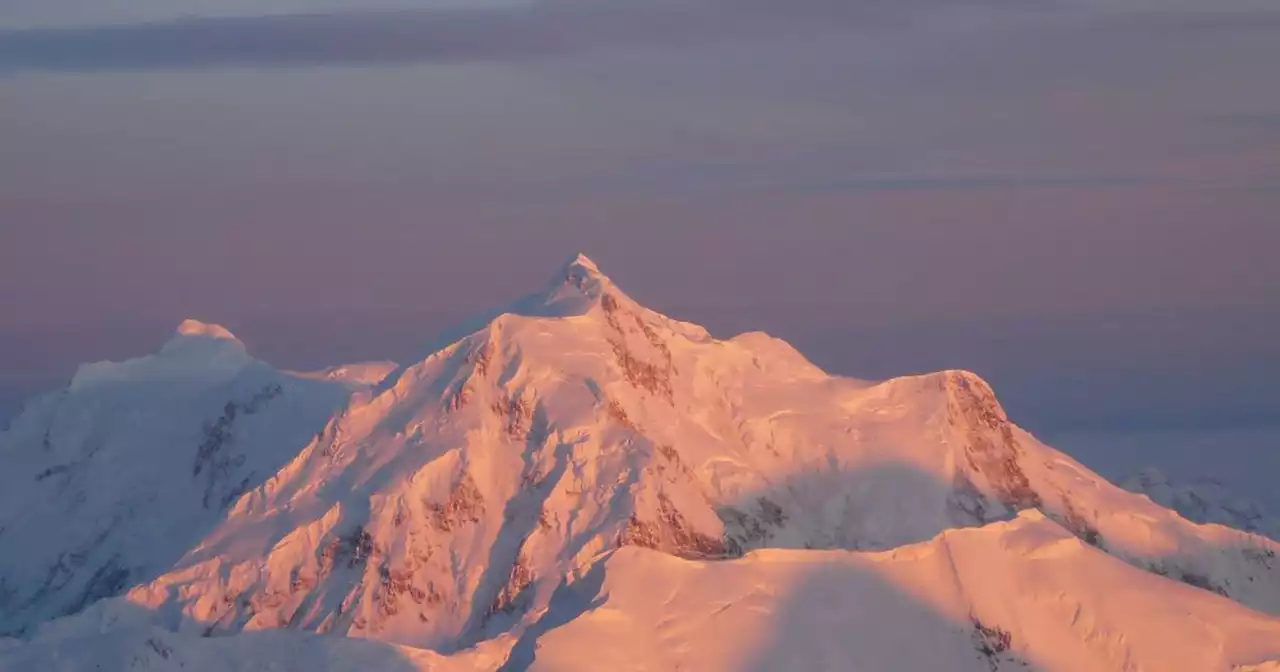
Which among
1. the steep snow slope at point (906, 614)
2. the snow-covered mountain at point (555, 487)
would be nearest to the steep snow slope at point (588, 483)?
the snow-covered mountain at point (555, 487)

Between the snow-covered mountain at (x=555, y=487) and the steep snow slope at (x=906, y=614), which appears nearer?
the steep snow slope at (x=906, y=614)

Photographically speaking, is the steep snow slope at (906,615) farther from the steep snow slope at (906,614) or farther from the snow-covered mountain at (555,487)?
the snow-covered mountain at (555,487)

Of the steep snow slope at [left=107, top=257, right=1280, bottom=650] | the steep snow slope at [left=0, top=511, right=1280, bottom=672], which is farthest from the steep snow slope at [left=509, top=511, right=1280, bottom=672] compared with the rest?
the steep snow slope at [left=107, top=257, right=1280, bottom=650]

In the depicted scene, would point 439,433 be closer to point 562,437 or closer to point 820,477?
point 562,437

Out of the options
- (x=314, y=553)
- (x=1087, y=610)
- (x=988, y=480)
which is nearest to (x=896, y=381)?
(x=988, y=480)

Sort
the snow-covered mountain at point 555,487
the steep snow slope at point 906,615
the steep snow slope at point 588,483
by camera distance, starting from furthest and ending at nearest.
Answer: the steep snow slope at point 588,483 → the snow-covered mountain at point 555,487 → the steep snow slope at point 906,615

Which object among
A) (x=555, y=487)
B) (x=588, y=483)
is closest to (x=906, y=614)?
(x=555, y=487)

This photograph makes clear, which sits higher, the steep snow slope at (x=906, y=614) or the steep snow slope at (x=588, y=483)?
the steep snow slope at (x=906, y=614)
